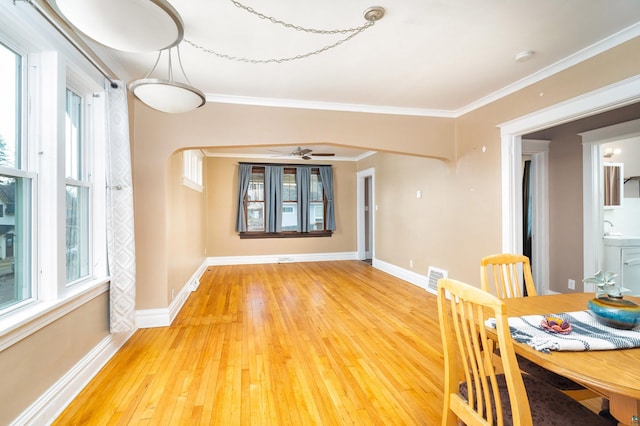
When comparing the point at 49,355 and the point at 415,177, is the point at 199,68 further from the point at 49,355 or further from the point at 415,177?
the point at 415,177

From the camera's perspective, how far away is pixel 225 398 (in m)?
1.99

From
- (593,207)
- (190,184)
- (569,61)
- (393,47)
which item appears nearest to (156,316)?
(190,184)

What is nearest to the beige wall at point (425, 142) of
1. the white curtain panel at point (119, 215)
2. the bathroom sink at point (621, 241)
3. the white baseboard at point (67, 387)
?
the white curtain panel at point (119, 215)

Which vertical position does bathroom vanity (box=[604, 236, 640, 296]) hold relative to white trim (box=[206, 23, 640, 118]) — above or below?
below

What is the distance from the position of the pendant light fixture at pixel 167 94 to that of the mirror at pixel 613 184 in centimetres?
516

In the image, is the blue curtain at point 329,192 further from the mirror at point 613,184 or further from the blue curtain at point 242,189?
the mirror at point 613,184

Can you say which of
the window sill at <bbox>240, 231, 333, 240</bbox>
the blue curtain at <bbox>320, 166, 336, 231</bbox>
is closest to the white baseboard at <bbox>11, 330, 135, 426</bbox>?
the window sill at <bbox>240, 231, 333, 240</bbox>

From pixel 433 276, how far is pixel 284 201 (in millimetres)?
3962

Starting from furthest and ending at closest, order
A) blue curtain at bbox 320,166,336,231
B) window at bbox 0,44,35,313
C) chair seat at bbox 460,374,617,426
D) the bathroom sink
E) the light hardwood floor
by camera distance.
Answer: blue curtain at bbox 320,166,336,231, the bathroom sink, the light hardwood floor, window at bbox 0,44,35,313, chair seat at bbox 460,374,617,426

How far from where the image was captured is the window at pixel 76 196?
2.27m

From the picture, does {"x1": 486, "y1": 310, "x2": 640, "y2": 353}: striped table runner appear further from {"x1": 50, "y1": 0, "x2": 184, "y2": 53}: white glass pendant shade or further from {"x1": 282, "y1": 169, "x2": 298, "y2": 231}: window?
{"x1": 282, "y1": 169, "x2": 298, "y2": 231}: window

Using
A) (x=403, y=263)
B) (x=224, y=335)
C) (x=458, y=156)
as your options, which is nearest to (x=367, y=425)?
(x=224, y=335)

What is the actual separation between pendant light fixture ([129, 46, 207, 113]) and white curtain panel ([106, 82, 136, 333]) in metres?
0.80

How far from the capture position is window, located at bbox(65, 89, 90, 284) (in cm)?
227
